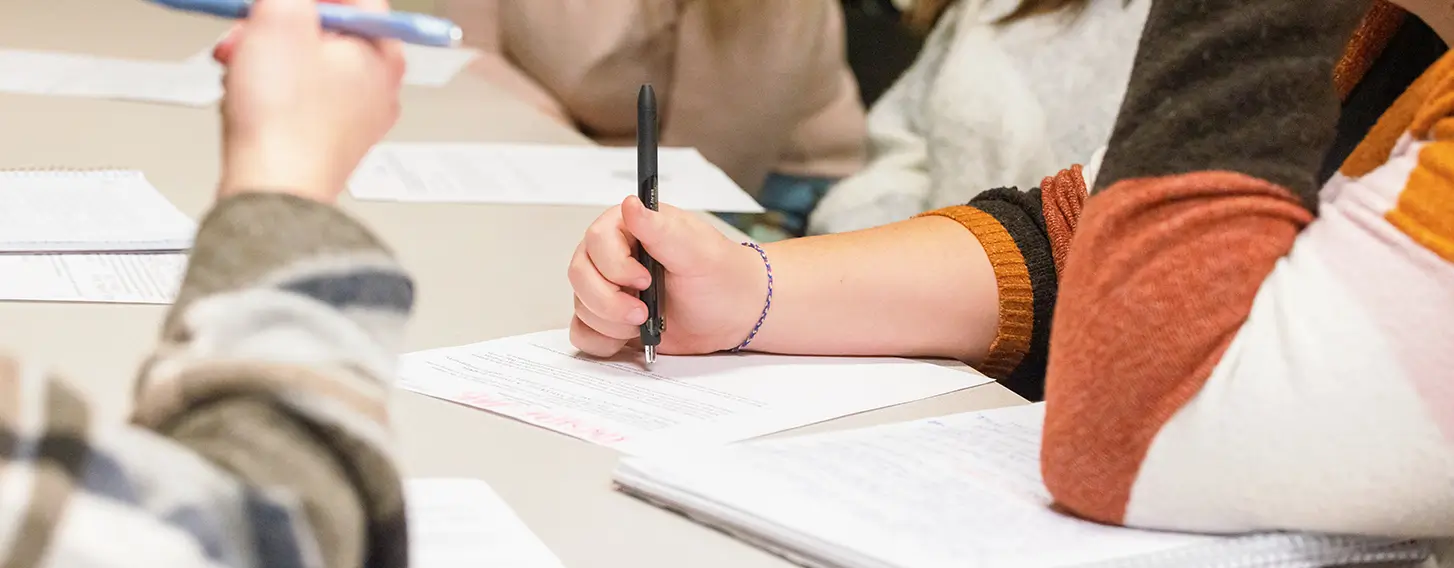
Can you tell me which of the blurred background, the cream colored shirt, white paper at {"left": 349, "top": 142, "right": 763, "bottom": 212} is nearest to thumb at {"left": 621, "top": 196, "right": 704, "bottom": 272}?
white paper at {"left": 349, "top": 142, "right": 763, "bottom": 212}

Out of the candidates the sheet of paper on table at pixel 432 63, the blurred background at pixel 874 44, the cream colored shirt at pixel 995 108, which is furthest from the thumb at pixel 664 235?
the blurred background at pixel 874 44

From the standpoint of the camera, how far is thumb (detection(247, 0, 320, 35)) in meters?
0.44

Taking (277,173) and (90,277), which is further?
(90,277)

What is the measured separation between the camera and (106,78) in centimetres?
133

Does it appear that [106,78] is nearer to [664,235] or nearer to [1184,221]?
[664,235]

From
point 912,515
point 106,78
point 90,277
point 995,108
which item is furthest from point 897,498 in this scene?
point 106,78

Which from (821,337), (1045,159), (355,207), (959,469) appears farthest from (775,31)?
(959,469)

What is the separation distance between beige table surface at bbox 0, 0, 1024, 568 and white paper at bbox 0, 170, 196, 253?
0.11 feet

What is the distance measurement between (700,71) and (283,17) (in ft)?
4.09

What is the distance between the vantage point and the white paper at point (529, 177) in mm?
1049

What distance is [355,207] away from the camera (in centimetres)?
99

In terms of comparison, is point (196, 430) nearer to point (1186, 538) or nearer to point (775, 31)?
point (1186, 538)

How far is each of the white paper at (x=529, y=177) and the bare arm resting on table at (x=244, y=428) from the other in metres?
0.66

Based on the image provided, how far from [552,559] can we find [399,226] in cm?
51
